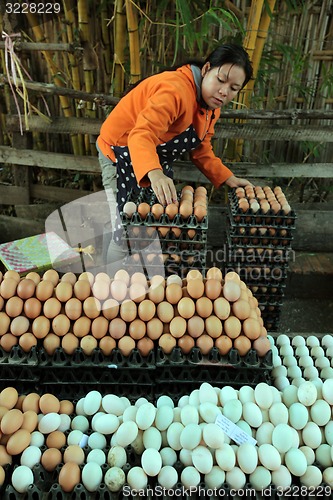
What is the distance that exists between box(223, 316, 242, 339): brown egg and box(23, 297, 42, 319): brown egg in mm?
668

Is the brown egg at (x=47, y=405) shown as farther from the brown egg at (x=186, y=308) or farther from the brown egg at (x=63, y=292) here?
the brown egg at (x=186, y=308)

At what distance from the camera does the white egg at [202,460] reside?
45.0 inches

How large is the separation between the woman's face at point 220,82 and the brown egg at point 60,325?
125cm

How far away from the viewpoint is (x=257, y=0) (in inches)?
102

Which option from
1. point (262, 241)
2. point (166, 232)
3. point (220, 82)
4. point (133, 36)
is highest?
point (133, 36)

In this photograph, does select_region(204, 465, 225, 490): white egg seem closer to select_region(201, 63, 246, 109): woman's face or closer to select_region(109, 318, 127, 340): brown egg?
select_region(109, 318, 127, 340): brown egg

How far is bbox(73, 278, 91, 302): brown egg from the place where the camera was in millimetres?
1477

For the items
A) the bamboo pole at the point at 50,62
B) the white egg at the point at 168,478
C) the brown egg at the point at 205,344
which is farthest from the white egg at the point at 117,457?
the bamboo pole at the point at 50,62

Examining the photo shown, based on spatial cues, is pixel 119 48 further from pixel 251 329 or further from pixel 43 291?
pixel 251 329

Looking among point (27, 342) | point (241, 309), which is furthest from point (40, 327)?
point (241, 309)

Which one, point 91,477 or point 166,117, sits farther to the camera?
point 166,117

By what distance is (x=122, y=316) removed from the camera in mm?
1468

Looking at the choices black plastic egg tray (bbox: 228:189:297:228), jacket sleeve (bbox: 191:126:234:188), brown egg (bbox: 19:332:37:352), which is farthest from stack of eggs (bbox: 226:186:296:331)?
brown egg (bbox: 19:332:37:352)

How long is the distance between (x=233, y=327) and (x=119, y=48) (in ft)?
7.99
